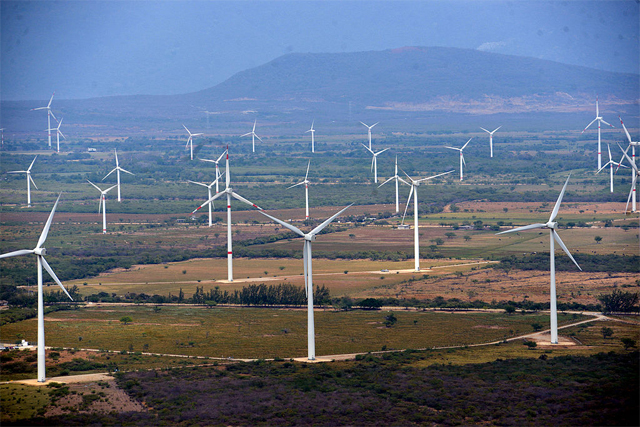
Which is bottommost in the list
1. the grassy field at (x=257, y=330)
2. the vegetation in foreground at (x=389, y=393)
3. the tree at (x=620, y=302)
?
the vegetation in foreground at (x=389, y=393)

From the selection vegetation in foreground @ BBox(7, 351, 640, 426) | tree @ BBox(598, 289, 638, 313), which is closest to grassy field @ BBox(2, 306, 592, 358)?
tree @ BBox(598, 289, 638, 313)

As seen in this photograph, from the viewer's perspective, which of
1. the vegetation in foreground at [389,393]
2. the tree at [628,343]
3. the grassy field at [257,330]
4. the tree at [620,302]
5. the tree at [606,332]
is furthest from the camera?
the tree at [620,302]

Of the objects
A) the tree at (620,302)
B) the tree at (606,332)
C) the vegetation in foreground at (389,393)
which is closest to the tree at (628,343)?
the tree at (606,332)

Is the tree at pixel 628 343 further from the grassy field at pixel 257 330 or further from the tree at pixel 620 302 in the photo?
the tree at pixel 620 302

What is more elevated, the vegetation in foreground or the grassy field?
the grassy field

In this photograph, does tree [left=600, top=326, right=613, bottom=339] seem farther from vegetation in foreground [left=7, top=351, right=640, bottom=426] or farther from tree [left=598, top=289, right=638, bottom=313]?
tree [left=598, top=289, right=638, bottom=313]

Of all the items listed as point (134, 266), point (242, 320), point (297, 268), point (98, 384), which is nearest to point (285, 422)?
point (98, 384)
